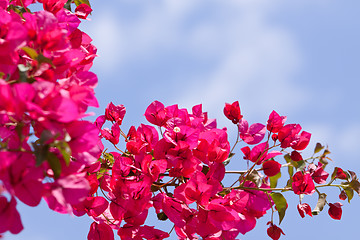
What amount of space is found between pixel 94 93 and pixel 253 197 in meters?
0.63

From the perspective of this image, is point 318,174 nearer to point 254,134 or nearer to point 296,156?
point 296,156

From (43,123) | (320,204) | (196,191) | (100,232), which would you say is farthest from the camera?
(320,204)

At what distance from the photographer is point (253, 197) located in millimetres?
1257

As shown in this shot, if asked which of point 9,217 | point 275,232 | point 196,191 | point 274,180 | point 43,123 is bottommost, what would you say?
point 9,217

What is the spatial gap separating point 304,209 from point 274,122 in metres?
0.28

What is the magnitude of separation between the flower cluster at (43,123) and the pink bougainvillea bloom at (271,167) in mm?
653

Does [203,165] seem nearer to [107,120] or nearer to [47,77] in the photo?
[107,120]

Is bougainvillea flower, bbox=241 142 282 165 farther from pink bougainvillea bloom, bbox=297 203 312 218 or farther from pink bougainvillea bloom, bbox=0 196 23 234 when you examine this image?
pink bougainvillea bloom, bbox=0 196 23 234

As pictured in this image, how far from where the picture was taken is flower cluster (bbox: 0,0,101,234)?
2.35ft

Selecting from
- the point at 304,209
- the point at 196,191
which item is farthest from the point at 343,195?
the point at 196,191

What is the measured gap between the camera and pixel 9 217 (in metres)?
0.75

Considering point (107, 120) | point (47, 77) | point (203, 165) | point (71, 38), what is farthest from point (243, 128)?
point (47, 77)

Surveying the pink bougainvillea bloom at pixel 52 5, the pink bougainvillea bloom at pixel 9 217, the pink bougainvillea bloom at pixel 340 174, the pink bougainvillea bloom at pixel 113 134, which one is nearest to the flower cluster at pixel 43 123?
the pink bougainvillea bloom at pixel 9 217

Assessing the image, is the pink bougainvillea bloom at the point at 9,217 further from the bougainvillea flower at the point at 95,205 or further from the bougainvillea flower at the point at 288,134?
the bougainvillea flower at the point at 288,134
